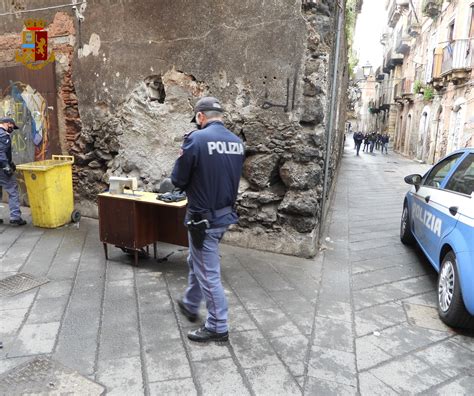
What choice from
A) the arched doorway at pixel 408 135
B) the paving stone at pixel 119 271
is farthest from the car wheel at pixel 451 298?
the arched doorway at pixel 408 135

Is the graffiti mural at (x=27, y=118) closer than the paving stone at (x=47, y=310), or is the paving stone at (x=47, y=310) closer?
the paving stone at (x=47, y=310)

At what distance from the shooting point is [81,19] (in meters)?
6.01

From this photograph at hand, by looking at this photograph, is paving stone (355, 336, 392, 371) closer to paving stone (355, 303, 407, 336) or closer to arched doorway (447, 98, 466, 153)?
paving stone (355, 303, 407, 336)

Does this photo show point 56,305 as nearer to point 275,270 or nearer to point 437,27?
point 275,270

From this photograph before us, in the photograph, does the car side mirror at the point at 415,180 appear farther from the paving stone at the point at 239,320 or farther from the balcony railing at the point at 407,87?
the balcony railing at the point at 407,87

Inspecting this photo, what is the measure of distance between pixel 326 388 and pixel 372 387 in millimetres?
311

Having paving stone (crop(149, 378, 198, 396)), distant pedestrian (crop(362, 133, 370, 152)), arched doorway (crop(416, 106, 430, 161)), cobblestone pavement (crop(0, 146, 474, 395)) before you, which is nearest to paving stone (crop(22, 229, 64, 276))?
cobblestone pavement (crop(0, 146, 474, 395))

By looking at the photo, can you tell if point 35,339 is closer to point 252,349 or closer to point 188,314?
point 188,314

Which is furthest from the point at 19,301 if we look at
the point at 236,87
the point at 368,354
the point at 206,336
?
the point at 236,87

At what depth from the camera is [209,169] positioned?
279cm

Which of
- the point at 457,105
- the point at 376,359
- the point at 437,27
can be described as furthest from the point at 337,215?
the point at 437,27

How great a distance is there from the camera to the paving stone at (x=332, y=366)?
8.80ft

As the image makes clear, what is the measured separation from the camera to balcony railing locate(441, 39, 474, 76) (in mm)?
18109

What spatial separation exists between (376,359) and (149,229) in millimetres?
2705
